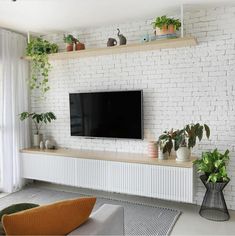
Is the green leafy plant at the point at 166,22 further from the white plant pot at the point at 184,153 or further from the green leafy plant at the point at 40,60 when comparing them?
the green leafy plant at the point at 40,60

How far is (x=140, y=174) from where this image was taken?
10.5 ft


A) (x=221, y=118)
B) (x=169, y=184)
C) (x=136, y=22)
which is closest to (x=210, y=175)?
(x=169, y=184)

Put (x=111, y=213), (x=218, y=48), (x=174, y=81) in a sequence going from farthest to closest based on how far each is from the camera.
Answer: (x=174, y=81), (x=218, y=48), (x=111, y=213)

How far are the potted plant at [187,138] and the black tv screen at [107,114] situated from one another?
0.60 m

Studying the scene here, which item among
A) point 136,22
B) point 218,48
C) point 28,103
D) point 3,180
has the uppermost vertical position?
point 136,22

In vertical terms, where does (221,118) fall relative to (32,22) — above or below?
below

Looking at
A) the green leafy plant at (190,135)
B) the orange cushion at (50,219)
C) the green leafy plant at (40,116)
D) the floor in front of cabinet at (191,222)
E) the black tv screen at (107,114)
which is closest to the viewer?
the orange cushion at (50,219)

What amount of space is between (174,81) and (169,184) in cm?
130

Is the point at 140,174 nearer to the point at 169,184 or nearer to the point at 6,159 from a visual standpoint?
the point at 169,184

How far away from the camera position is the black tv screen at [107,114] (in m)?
3.50

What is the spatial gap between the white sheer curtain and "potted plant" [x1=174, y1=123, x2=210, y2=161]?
2.47 meters

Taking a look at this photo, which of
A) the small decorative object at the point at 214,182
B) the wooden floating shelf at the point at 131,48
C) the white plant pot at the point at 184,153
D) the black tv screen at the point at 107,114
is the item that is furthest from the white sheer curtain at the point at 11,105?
the small decorative object at the point at 214,182

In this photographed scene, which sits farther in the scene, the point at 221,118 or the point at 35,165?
the point at 35,165

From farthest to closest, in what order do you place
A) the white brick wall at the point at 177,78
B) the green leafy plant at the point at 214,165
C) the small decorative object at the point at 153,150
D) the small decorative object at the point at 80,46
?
the small decorative object at the point at 80,46
the small decorative object at the point at 153,150
the white brick wall at the point at 177,78
the green leafy plant at the point at 214,165
